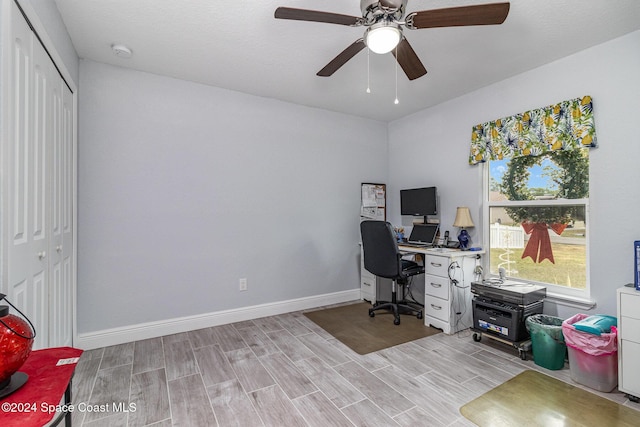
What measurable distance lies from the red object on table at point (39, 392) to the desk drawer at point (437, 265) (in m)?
2.83

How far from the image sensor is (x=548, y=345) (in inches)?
90.0

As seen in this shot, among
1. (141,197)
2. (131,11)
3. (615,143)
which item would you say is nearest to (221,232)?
(141,197)

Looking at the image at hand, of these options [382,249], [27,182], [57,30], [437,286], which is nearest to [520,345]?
[437,286]

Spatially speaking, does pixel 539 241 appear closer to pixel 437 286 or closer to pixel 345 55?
pixel 437 286

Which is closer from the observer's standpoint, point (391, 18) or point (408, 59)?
point (391, 18)

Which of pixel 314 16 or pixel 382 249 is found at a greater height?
pixel 314 16

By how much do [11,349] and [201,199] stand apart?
7.50 feet

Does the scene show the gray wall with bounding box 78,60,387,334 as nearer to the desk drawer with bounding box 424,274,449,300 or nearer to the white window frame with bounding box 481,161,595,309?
the desk drawer with bounding box 424,274,449,300

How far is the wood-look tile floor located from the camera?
177cm

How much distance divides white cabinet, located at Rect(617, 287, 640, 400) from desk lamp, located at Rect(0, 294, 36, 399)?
10.0 ft

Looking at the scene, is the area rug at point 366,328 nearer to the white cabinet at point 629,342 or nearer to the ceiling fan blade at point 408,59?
the white cabinet at point 629,342

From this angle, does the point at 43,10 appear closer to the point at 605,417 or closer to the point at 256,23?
the point at 256,23

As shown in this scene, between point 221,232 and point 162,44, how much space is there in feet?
5.72

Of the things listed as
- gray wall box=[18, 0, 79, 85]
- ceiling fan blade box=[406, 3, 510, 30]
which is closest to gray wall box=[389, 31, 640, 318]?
ceiling fan blade box=[406, 3, 510, 30]
